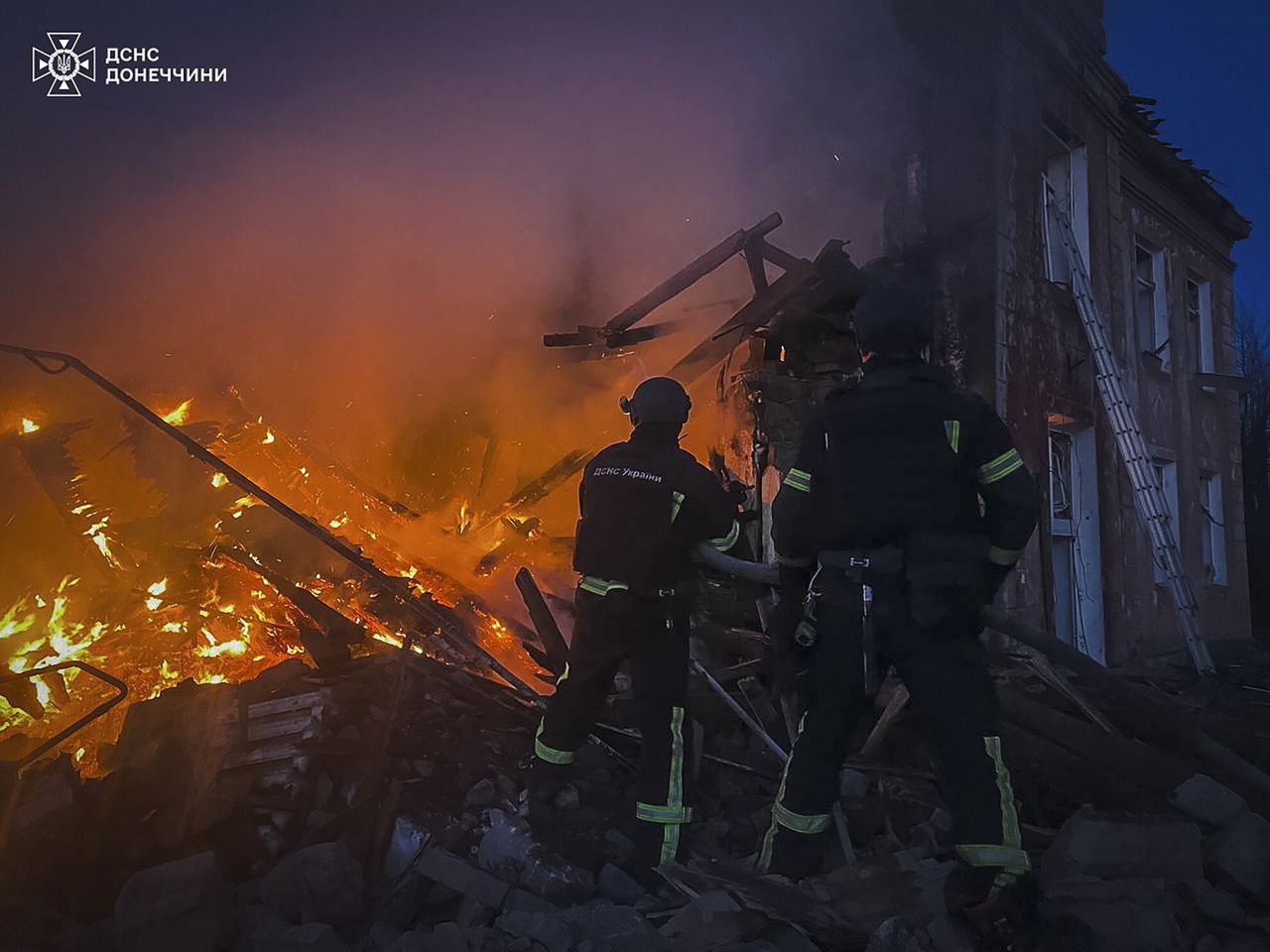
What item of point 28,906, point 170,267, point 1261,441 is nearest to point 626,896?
point 28,906

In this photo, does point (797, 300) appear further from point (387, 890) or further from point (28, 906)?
point (28, 906)

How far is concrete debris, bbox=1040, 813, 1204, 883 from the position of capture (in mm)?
2982

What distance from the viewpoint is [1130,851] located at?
9.92 ft

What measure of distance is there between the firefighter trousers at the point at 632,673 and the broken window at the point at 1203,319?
1189 centimetres

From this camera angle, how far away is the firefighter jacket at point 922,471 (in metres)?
2.68

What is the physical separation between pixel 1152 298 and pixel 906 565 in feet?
33.7

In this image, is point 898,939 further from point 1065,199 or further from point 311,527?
point 1065,199

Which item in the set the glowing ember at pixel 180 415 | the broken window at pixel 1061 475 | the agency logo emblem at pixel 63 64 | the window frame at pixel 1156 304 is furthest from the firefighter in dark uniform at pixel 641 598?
the window frame at pixel 1156 304

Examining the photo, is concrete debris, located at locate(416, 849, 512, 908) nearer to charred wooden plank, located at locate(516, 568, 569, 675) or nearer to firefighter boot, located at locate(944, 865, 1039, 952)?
firefighter boot, located at locate(944, 865, 1039, 952)

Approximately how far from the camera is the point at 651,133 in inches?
391

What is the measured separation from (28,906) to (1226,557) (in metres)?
13.8

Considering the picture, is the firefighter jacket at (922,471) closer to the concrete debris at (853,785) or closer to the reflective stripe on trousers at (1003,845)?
the reflective stripe on trousers at (1003,845)

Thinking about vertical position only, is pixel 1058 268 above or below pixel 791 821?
above

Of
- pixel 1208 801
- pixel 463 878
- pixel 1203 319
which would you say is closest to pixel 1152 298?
pixel 1203 319
